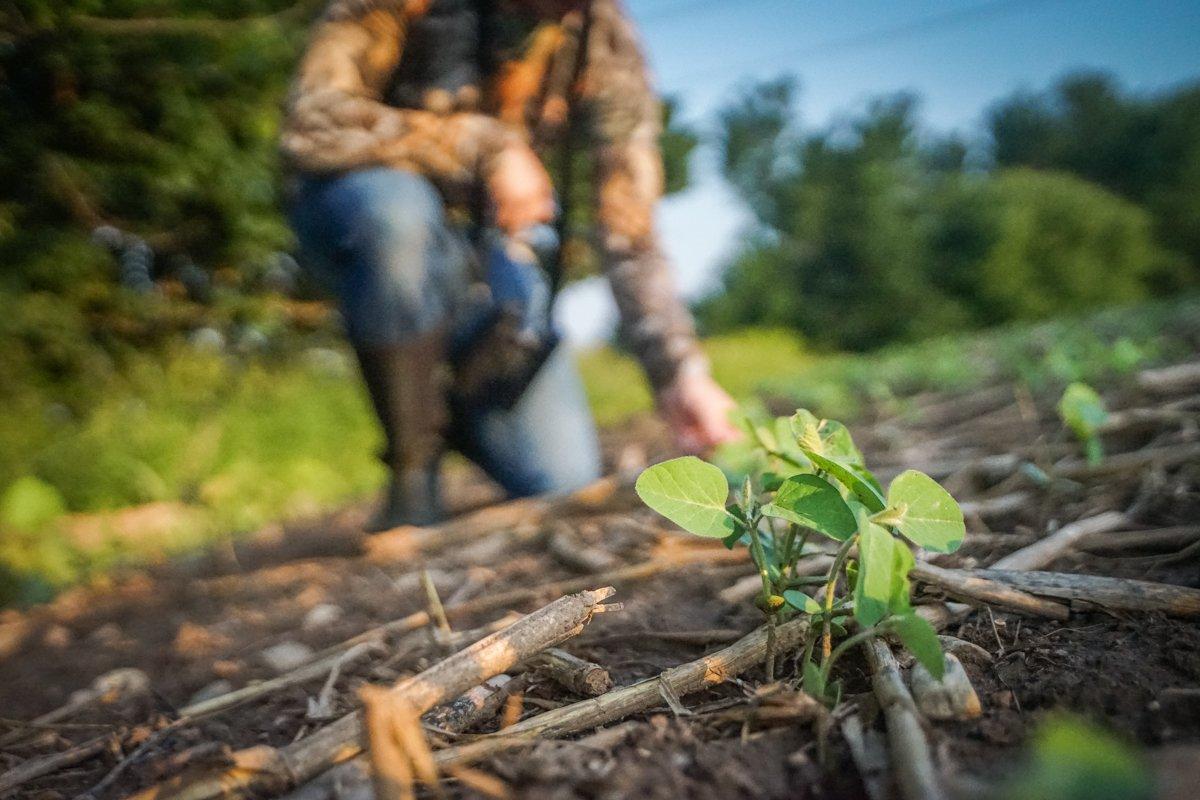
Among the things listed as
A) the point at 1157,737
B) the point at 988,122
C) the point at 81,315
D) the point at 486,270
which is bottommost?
the point at 1157,737

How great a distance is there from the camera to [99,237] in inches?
166

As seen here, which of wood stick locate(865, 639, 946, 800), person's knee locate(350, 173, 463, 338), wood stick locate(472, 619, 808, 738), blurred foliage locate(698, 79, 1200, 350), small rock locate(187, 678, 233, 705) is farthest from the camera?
blurred foliage locate(698, 79, 1200, 350)

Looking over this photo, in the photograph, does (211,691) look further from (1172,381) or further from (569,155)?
(1172,381)

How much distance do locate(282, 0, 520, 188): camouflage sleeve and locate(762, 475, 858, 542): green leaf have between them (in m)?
1.53

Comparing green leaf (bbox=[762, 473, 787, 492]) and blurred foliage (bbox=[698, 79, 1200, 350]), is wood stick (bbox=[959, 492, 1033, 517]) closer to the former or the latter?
A: green leaf (bbox=[762, 473, 787, 492])

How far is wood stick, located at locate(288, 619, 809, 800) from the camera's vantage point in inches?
20.6

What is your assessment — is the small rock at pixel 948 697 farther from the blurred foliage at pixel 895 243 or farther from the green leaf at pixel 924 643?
the blurred foliage at pixel 895 243

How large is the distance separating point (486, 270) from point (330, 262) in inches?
18.0

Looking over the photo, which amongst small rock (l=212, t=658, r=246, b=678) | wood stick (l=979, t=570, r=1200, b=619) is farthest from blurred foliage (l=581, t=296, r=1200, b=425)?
small rock (l=212, t=658, r=246, b=678)

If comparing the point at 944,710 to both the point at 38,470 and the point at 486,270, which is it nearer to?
the point at 486,270

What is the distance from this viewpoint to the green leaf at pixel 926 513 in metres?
0.58

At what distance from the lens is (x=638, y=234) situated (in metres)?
2.00

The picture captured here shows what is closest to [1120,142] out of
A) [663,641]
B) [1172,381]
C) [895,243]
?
[895,243]

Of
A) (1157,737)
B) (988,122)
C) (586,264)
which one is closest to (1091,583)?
(1157,737)
